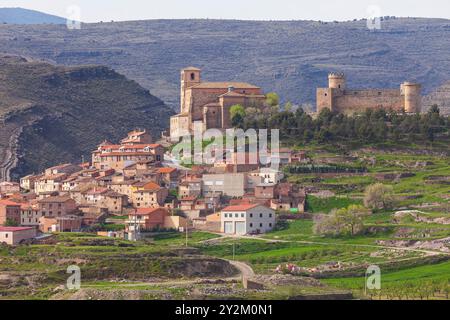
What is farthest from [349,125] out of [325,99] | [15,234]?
[15,234]

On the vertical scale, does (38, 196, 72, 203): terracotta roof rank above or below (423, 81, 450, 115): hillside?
below

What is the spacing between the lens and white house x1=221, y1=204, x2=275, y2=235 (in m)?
93.6

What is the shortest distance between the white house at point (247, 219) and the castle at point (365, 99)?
993 inches

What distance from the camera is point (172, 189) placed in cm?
10394

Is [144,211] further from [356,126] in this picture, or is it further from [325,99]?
[325,99]

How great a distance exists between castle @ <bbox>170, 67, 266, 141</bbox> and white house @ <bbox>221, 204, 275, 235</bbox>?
21.4 m

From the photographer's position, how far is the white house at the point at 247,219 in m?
93.6

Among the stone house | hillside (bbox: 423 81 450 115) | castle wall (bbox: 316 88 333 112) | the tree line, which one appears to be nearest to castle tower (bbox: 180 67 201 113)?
the tree line

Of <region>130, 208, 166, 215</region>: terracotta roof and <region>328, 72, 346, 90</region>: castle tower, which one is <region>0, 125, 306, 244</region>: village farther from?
<region>328, 72, 346, 90</region>: castle tower

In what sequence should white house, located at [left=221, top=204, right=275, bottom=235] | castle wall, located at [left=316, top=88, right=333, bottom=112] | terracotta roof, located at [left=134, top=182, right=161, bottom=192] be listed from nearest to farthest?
white house, located at [left=221, top=204, right=275, bottom=235], terracotta roof, located at [left=134, top=182, right=161, bottom=192], castle wall, located at [left=316, top=88, right=333, bottom=112]

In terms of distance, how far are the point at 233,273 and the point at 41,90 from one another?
76067 millimetres

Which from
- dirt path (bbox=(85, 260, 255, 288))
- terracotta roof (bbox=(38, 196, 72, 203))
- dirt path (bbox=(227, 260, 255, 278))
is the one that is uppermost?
terracotta roof (bbox=(38, 196, 72, 203))

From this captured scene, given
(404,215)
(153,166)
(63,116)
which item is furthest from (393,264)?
(63,116)
